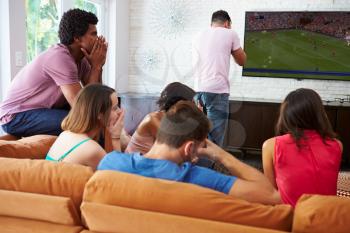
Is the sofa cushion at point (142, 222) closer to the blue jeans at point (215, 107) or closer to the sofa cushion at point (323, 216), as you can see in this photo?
the sofa cushion at point (323, 216)

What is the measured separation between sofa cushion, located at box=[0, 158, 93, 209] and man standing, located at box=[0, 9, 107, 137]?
3.17 feet

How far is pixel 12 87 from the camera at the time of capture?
7.90ft

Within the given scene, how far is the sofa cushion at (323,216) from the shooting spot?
104cm

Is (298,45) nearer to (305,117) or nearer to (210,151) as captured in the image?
(305,117)

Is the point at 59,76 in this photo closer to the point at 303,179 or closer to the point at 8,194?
the point at 8,194

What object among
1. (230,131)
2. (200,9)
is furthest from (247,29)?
(230,131)

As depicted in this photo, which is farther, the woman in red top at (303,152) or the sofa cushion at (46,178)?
the woman in red top at (303,152)

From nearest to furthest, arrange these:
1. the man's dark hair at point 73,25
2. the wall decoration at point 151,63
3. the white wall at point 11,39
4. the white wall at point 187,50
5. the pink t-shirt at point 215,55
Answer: the man's dark hair at point 73,25 → the white wall at point 11,39 → the pink t-shirt at point 215,55 → the white wall at point 187,50 → the wall decoration at point 151,63

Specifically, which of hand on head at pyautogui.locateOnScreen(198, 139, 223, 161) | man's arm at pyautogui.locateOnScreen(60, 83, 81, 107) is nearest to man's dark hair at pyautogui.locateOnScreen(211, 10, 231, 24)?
man's arm at pyautogui.locateOnScreen(60, 83, 81, 107)

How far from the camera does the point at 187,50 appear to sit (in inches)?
200

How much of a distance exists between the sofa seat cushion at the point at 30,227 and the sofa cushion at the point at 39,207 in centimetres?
2

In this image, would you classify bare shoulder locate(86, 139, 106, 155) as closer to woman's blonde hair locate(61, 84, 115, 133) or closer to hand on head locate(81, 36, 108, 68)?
woman's blonde hair locate(61, 84, 115, 133)

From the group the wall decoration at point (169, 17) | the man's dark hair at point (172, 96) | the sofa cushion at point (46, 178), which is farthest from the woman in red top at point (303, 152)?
the wall decoration at point (169, 17)

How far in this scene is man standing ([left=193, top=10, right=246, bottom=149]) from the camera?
10.8 ft
